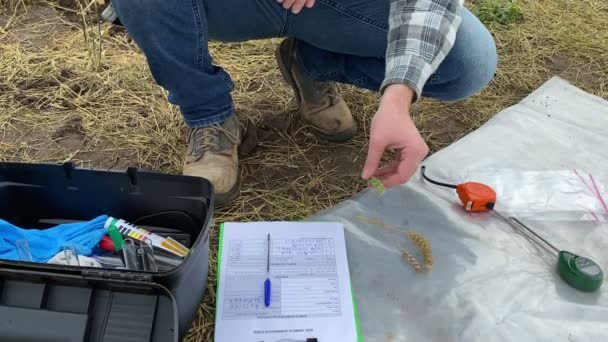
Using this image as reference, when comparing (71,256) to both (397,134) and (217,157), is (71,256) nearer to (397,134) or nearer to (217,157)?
(217,157)

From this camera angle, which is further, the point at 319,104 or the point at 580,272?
the point at 319,104

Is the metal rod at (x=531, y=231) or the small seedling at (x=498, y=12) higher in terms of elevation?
the small seedling at (x=498, y=12)

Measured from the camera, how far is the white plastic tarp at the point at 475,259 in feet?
4.03

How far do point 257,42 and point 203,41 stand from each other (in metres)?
0.88

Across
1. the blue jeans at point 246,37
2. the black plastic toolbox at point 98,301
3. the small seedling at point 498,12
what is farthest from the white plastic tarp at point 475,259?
the small seedling at point 498,12

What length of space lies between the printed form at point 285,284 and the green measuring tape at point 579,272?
0.48 metres

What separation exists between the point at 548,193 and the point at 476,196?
230mm

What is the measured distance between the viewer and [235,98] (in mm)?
1947

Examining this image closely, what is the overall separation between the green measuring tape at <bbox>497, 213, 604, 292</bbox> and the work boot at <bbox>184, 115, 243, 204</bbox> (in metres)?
0.81

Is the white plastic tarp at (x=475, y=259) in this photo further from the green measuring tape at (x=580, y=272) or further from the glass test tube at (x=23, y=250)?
the glass test tube at (x=23, y=250)

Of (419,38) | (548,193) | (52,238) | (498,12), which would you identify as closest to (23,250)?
(52,238)

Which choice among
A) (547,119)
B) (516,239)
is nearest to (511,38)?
(547,119)

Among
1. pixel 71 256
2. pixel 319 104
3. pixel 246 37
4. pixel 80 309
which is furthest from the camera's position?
pixel 319 104

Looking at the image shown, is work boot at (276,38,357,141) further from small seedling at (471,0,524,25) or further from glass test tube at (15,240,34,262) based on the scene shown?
small seedling at (471,0,524,25)
